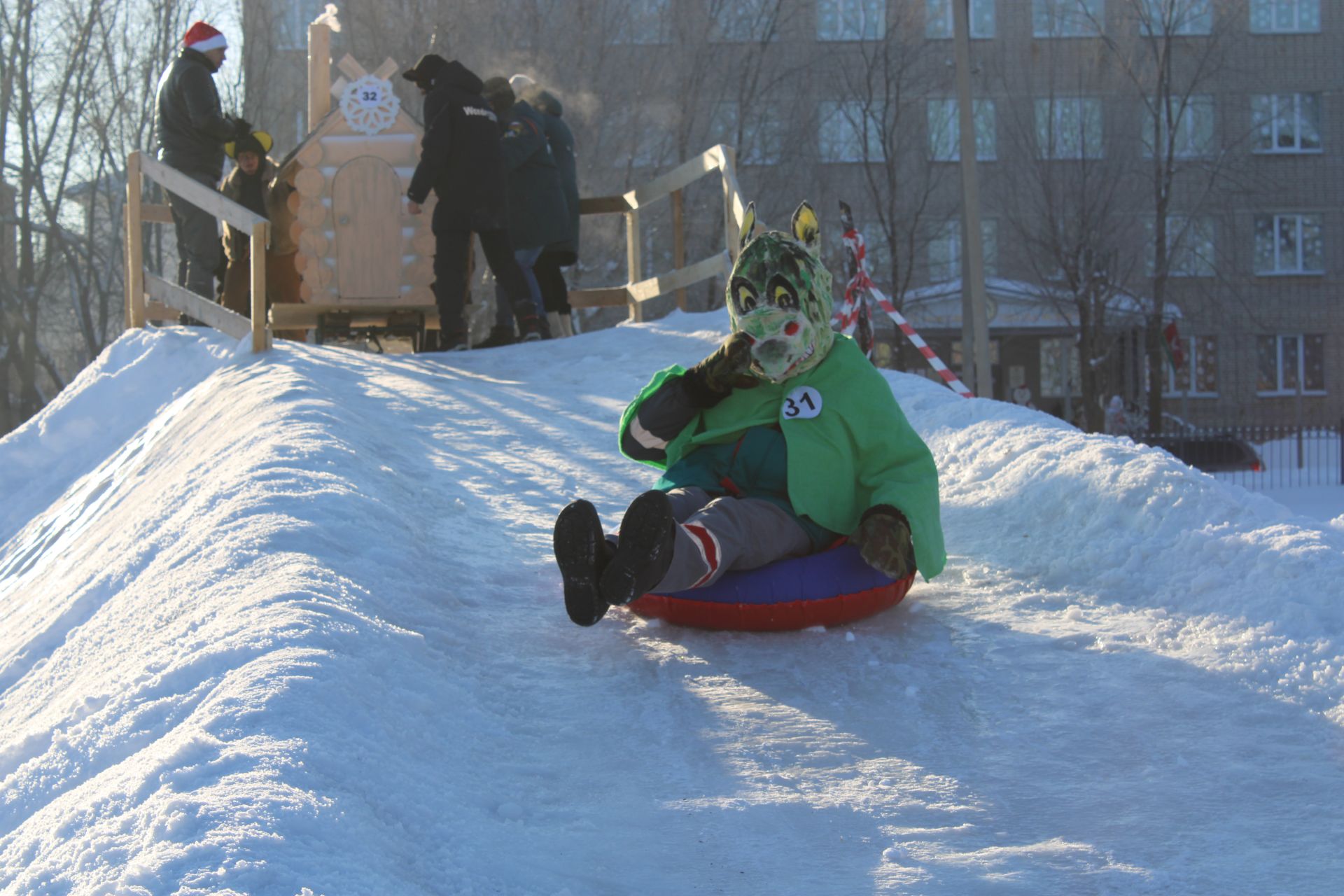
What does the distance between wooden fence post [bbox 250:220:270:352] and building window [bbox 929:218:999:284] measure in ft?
64.0

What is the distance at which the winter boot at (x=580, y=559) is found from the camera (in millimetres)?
3248

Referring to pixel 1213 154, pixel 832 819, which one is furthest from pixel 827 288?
pixel 1213 154

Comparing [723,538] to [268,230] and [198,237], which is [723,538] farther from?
[198,237]

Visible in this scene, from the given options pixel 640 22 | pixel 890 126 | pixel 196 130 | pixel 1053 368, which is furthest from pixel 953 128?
pixel 196 130

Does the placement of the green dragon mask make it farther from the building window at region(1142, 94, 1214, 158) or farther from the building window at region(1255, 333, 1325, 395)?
the building window at region(1255, 333, 1325, 395)

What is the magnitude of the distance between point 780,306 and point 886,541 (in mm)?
830

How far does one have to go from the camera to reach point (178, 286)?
8.73m

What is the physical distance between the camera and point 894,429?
393 cm

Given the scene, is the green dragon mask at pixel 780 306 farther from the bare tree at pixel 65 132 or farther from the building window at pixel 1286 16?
the building window at pixel 1286 16

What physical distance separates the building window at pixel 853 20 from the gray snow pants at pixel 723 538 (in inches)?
840

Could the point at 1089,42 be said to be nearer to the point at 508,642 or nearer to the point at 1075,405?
the point at 1075,405

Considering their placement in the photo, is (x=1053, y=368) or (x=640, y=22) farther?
(x=1053, y=368)

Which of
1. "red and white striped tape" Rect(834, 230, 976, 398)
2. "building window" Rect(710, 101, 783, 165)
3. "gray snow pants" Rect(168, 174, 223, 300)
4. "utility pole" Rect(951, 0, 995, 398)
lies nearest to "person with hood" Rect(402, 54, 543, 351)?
"gray snow pants" Rect(168, 174, 223, 300)

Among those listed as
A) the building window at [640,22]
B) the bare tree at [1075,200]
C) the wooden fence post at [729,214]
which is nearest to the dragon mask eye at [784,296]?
the wooden fence post at [729,214]
